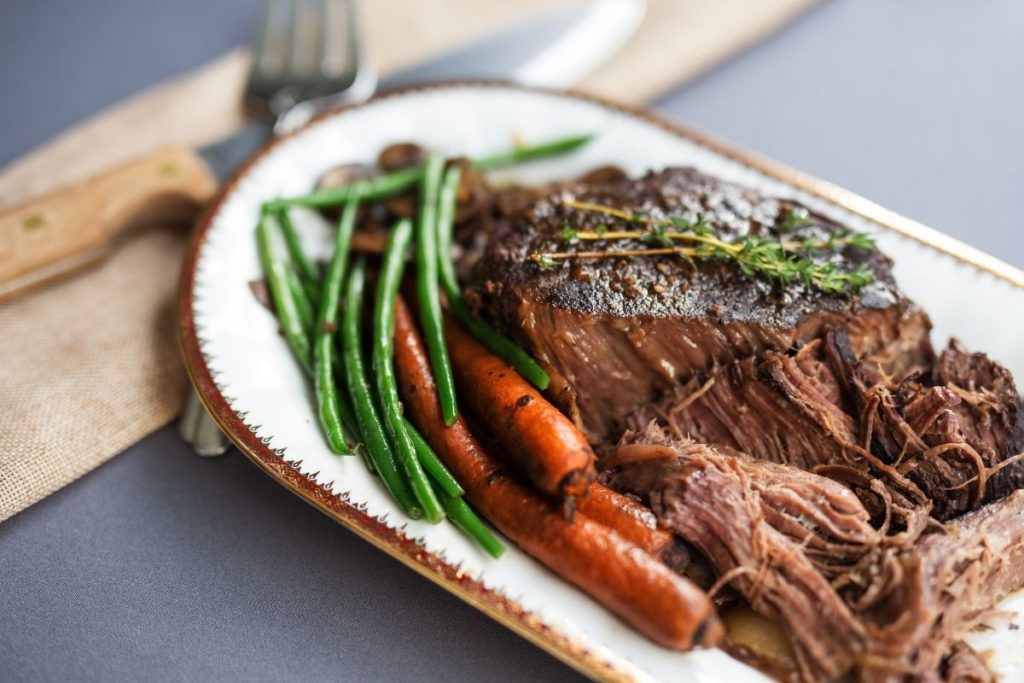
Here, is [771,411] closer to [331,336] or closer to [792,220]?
[792,220]

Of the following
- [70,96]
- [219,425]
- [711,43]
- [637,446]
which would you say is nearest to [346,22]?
[70,96]

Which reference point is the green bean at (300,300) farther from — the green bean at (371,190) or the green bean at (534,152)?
the green bean at (534,152)

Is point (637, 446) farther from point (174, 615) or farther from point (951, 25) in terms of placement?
point (951, 25)

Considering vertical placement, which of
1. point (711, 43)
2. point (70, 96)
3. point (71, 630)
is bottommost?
point (71, 630)

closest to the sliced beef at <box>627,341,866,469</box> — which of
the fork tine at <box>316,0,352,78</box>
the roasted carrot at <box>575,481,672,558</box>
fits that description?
the roasted carrot at <box>575,481,672,558</box>

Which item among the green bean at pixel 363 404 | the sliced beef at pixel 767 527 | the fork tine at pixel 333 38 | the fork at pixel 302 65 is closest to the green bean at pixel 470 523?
the green bean at pixel 363 404

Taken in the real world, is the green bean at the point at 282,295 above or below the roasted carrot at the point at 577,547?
above

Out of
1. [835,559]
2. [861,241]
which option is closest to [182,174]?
[861,241]

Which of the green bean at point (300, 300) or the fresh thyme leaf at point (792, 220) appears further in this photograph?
the green bean at point (300, 300)
